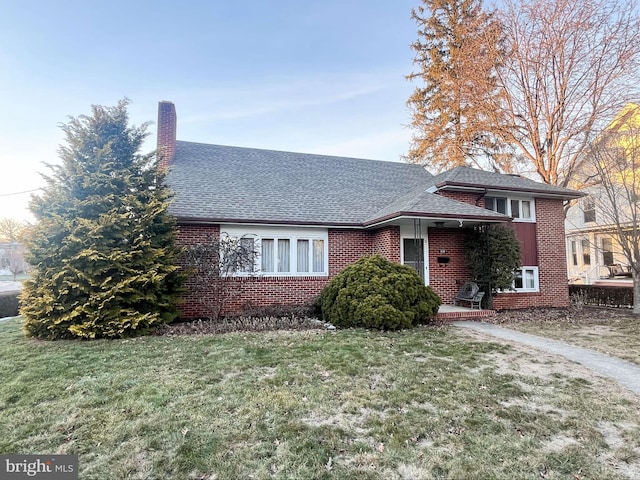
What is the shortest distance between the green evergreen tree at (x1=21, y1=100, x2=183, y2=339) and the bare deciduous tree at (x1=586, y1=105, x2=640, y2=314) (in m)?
13.5

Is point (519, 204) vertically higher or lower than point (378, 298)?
higher

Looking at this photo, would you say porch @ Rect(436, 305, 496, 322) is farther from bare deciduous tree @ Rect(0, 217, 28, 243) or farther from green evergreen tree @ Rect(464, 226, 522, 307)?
bare deciduous tree @ Rect(0, 217, 28, 243)

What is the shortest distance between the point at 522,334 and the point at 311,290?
229 inches

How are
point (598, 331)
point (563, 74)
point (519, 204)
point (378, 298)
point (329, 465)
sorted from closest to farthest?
point (329, 465)
point (378, 298)
point (598, 331)
point (519, 204)
point (563, 74)

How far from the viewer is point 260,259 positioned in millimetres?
10648

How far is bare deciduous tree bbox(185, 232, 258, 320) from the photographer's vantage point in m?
8.92

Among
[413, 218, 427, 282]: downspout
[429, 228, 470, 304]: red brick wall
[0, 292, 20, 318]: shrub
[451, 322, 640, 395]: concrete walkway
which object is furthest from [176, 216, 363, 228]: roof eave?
[0, 292, 20, 318]: shrub

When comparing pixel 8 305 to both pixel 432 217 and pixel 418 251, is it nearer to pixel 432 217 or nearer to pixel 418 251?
pixel 418 251

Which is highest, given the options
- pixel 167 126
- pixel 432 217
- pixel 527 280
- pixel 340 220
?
pixel 167 126

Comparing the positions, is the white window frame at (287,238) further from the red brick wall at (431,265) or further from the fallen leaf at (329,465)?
the fallen leaf at (329,465)

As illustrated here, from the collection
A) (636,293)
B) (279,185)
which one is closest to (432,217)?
(279,185)

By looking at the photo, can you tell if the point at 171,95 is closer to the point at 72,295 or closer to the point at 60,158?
the point at 60,158

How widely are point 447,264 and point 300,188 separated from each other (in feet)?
19.2

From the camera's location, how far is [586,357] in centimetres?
602
